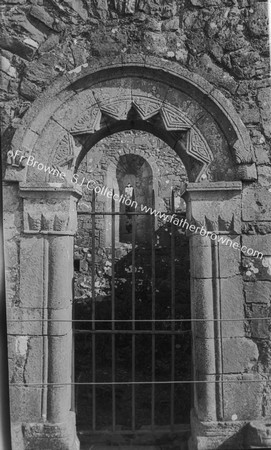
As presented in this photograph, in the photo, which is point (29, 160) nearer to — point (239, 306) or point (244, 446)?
point (239, 306)

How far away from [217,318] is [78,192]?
158 cm

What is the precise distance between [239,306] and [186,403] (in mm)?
2215

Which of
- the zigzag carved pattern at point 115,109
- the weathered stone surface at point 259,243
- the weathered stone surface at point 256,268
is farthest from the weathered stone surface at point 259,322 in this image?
the zigzag carved pattern at point 115,109

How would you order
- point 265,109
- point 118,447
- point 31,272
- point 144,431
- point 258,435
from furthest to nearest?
point 144,431 < point 118,447 < point 265,109 < point 31,272 < point 258,435

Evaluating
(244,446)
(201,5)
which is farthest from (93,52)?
(244,446)

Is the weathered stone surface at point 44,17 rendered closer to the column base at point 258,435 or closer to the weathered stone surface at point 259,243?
the weathered stone surface at point 259,243

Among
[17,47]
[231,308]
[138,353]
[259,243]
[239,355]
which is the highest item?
[17,47]

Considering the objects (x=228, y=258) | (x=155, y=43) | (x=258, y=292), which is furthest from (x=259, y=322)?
(x=155, y=43)

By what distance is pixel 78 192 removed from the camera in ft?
11.7

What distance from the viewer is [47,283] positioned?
3.39 metres

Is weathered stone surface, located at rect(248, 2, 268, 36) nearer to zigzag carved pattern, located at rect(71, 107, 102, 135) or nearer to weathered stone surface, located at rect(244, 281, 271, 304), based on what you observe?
zigzag carved pattern, located at rect(71, 107, 102, 135)

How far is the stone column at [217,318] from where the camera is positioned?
3.34m

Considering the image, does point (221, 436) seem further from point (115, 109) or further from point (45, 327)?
point (115, 109)

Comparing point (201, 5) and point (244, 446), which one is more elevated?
point (201, 5)
